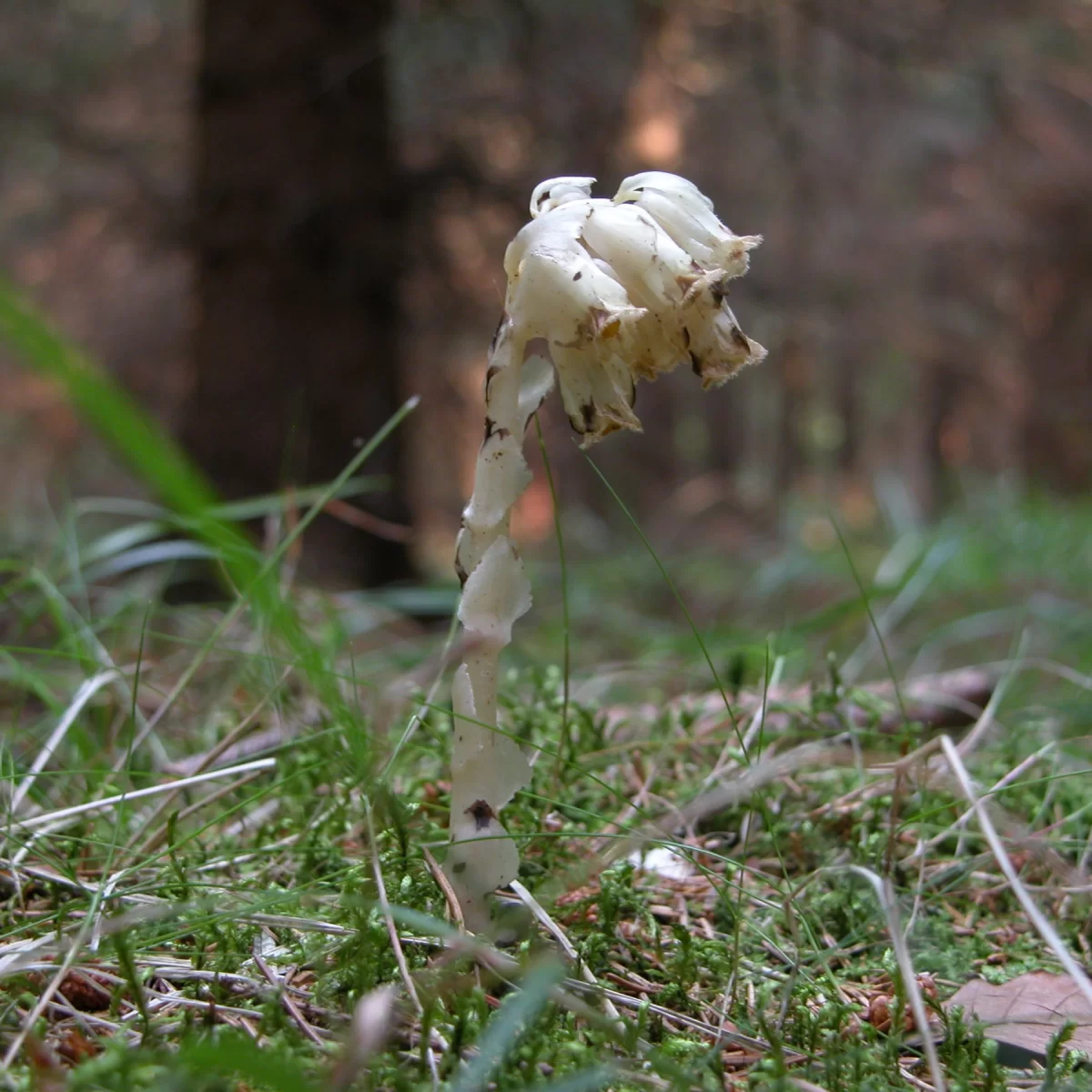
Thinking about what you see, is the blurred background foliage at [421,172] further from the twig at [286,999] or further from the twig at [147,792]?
the twig at [286,999]

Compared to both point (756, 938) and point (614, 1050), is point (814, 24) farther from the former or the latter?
point (614, 1050)

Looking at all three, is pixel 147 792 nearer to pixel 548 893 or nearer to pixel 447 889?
pixel 447 889

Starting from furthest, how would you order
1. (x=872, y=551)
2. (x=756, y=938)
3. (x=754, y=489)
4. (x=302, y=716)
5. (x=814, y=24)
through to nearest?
1. (x=754, y=489)
2. (x=872, y=551)
3. (x=814, y=24)
4. (x=302, y=716)
5. (x=756, y=938)

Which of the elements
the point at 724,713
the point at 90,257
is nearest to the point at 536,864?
the point at 724,713

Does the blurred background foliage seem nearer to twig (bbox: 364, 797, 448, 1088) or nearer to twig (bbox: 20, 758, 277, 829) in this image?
twig (bbox: 20, 758, 277, 829)

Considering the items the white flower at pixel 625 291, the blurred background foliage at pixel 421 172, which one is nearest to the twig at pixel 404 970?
the white flower at pixel 625 291

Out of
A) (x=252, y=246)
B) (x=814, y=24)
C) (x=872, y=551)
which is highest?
(x=814, y=24)
